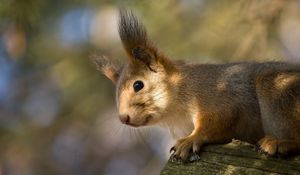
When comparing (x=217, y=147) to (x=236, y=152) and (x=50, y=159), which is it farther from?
(x=50, y=159)

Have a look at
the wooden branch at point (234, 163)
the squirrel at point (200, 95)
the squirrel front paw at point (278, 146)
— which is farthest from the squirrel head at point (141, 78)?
the squirrel front paw at point (278, 146)

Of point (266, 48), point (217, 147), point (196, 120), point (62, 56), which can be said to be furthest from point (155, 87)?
point (62, 56)

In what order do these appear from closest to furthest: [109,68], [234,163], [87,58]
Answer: [234,163]
[109,68]
[87,58]

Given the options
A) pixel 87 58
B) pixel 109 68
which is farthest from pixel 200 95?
pixel 87 58

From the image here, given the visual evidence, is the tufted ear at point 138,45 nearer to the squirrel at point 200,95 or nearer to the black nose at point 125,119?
the squirrel at point 200,95

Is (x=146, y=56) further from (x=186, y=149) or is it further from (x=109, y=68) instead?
(x=186, y=149)

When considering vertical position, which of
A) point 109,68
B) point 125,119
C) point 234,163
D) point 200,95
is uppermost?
point 109,68
